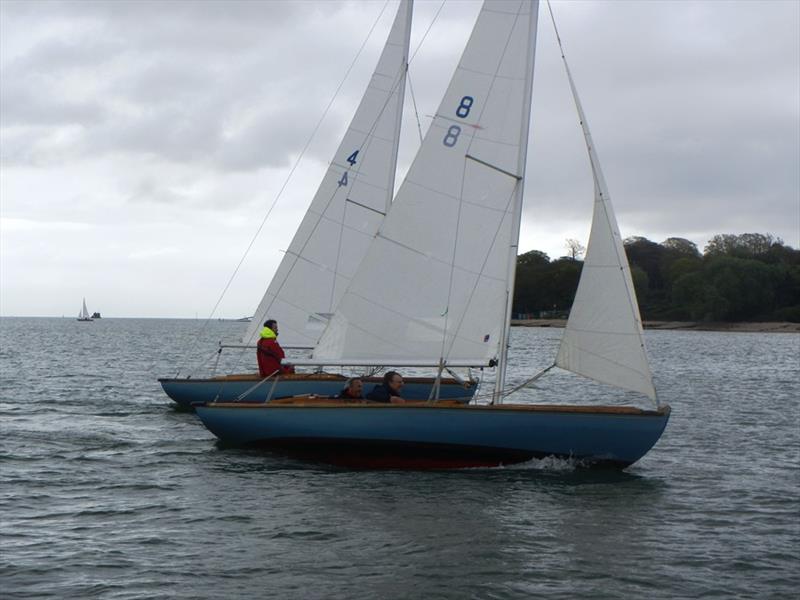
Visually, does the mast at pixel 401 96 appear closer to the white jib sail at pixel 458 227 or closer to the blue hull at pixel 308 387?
the blue hull at pixel 308 387

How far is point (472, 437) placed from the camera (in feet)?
49.0

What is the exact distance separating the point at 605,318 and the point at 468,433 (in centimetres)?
259

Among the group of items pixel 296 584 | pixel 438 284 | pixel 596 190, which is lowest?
pixel 296 584

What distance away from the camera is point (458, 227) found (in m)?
16.0

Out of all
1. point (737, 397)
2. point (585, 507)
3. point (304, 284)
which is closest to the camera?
point (585, 507)

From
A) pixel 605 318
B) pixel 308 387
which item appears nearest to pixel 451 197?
pixel 605 318

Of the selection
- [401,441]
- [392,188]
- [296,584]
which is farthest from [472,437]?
[392,188]

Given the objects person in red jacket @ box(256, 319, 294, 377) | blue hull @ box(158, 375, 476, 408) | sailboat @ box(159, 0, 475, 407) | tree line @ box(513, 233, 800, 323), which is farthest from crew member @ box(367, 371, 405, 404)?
tree line @ box(513, 233, 800, 323)

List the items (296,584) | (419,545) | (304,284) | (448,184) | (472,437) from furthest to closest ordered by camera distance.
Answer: (304,284) → (448,184) → (472,437) → (419,545) → (296,584)

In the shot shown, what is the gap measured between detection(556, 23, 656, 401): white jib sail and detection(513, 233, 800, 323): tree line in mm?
102723

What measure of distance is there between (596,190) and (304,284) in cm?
1018

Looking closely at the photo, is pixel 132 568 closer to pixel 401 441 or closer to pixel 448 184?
pixel 401 441

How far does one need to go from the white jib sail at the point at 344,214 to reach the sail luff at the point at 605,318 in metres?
7.78

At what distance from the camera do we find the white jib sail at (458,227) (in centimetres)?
1575
